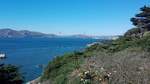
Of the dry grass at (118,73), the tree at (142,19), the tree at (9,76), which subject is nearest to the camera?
the dry grass at (118,73)

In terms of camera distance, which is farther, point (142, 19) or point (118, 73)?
point (142, 19)

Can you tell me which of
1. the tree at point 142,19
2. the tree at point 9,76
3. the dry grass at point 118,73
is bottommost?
the tree at point 9,76

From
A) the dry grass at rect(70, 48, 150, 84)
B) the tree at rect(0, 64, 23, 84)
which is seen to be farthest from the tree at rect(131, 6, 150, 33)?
the dry grass at rect(70, 48, 150, 84)

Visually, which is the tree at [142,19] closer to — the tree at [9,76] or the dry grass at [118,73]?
the tree at [9,76]

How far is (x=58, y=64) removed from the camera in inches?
851

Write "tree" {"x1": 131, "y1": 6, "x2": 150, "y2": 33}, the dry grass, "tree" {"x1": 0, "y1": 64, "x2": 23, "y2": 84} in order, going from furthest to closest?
"tree" {"x1": 131, "y1": 6, "x2": 150, "y2": 33}, "tree" {"x1": 0, "y1": 64, "x2": 23, "y2": 84}, the dry grass

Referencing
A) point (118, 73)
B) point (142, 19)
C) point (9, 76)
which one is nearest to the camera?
point (118, 73)

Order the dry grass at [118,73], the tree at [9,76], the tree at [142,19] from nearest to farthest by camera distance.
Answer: the dry grass at [118,73], the tree at [9,76], the tree at [142,19]

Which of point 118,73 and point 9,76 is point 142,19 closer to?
point 9,76

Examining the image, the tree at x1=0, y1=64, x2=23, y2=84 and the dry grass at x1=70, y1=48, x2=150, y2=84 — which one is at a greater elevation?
the dry grass at x1=70, y1=48, x2=150, y2=84

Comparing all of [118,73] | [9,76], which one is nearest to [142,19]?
[9,76]

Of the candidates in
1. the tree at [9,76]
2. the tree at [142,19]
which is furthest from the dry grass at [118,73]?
the tree at [142,19]

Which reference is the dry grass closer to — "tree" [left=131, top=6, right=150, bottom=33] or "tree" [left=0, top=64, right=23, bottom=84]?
"tree" [left=0, top=64, right=23, bottom=84]

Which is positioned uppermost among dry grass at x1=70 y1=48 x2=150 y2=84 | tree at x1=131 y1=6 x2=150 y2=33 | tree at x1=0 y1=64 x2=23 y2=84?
tree at x1=131 y1=6 x2=150 y2=33
